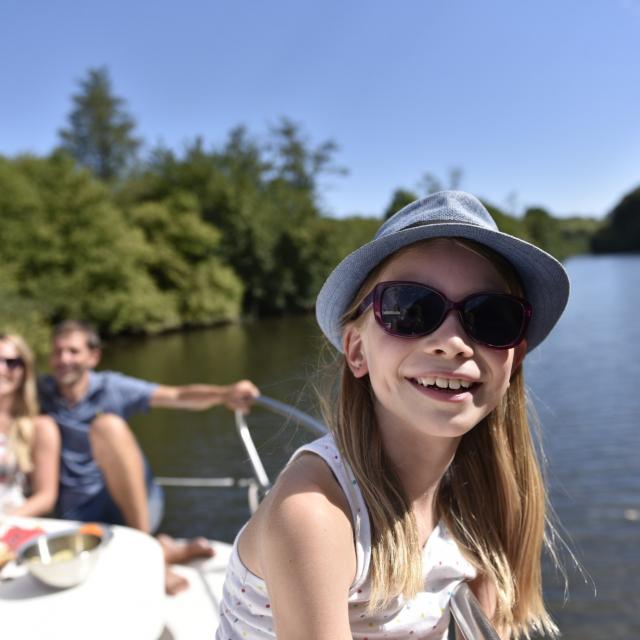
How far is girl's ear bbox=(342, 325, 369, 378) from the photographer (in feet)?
4.21

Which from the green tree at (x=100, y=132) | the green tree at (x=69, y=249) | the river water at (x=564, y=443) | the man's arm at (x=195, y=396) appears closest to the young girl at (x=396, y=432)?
the river water at (x=564, y=443)

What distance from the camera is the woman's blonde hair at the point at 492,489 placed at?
1250 millimetres

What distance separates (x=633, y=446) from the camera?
29.1ft

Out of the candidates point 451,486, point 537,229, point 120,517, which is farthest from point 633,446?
point 537,229

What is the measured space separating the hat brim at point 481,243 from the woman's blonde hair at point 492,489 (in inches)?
1.0

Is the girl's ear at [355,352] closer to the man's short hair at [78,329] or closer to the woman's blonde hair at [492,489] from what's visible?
the woman's blonde hair at [492,489]

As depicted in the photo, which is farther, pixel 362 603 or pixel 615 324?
pixel 615 324

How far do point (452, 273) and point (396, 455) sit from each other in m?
0.39

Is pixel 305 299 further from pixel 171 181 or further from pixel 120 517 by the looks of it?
pixel 120 517

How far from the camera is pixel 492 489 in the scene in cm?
148

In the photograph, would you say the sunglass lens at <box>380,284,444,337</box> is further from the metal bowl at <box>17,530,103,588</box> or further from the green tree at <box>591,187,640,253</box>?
the green tree at <box>591,187,640,253</box>

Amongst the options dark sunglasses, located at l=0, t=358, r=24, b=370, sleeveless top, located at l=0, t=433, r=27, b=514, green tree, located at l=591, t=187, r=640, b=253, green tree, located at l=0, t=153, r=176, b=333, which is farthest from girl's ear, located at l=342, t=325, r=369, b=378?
green tree, located at l=591, t=187, r=640, b=253

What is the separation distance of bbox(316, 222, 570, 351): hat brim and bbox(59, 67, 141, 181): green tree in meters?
42.6

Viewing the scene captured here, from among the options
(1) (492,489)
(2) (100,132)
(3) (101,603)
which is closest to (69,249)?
(2) (100,132)
